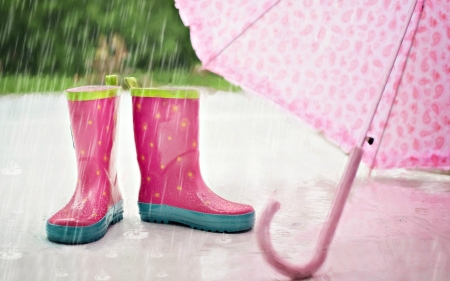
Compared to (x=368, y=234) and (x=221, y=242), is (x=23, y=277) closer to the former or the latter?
(x=221, y=242)

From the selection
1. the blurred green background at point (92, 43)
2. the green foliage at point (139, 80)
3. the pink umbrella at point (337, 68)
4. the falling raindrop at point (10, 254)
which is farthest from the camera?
the blurred green background at point (92, 43)

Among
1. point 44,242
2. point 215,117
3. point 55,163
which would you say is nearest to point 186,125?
point 44,242

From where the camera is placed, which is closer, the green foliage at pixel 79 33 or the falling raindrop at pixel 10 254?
the falling raindrop at pixel 10 254

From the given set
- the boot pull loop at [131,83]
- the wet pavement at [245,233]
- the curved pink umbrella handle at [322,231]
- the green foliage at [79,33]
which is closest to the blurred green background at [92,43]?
the green foliage at [79,33]

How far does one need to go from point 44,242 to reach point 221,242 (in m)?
0.41

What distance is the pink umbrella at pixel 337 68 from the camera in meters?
1.52

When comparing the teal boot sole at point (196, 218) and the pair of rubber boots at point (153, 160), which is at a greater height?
the pair of rubber boots at point (153, 160)

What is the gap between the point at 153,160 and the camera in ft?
5.21

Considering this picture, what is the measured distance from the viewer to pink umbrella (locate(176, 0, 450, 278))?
1521 millimetres

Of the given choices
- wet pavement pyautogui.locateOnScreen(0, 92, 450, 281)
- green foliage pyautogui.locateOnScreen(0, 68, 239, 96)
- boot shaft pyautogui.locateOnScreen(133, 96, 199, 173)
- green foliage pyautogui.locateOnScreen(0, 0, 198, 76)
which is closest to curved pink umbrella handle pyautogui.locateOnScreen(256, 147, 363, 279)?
wet pavement pyautogui.locateOnScreen(0, 92, 450, 281)

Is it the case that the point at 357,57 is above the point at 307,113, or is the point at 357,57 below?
above

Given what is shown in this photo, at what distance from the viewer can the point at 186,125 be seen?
1572mm

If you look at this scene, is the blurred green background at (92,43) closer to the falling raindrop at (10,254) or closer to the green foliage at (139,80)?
the green foliage at (139,80)

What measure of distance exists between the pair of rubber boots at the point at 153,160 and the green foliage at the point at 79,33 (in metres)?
4.47
